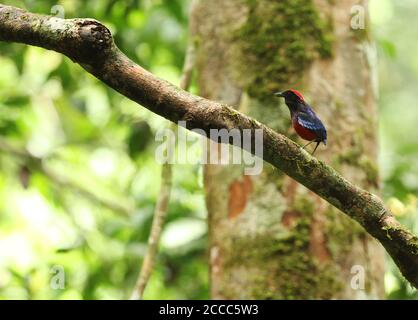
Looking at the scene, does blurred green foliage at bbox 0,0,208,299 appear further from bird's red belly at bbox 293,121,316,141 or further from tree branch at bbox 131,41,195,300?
bird's red belly at bbox 293,121,316,141

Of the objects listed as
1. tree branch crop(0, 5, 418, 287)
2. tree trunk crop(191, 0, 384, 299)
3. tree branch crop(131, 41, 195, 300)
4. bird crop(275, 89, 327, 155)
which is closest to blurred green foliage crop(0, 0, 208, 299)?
tree branch crop(131, 41, 195, 300)

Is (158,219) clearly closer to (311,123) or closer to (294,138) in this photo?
(294,138)

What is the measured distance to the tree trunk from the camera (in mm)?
3459

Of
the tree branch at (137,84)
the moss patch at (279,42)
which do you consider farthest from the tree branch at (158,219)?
the tree branch at (137,84)

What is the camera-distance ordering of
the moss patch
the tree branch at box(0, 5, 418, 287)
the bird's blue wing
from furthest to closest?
the moss patch
the bird's blue wing
the tree branch at box(0, 5, 418, 287)

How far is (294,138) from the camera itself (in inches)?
141

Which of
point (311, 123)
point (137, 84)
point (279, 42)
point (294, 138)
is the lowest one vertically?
point (137, 84)

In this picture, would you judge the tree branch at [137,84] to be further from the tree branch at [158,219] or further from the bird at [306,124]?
the tree branch at [158,219]

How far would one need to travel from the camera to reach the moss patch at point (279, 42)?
376cm

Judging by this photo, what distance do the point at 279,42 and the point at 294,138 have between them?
2.02ft

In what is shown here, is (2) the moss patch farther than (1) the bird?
Yes

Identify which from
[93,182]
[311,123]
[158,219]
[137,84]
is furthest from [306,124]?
[93,182]
